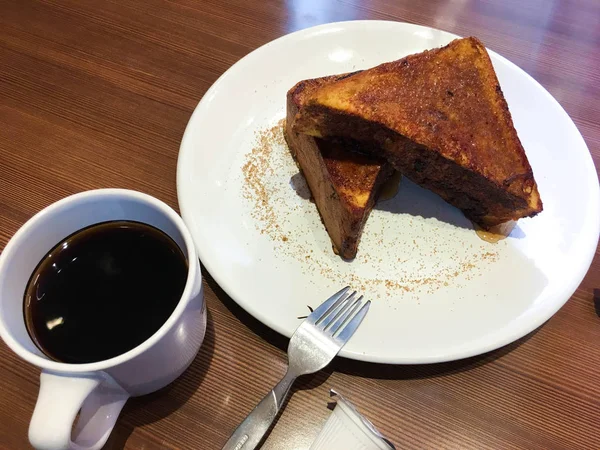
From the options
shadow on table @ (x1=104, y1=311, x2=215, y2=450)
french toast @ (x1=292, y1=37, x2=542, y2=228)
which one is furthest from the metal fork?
french toast @ (x1=292, y1=37, x2=542, y2=228)

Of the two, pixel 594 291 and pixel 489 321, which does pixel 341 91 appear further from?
pixel 594 291

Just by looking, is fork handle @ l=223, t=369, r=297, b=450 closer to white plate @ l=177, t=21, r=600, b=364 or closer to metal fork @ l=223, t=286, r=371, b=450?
metal fork @ l=223, t=286, r=371, b=450

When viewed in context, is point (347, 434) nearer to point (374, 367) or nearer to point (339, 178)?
point (374, 367)

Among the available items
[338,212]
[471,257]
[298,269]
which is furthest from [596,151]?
[298,269]

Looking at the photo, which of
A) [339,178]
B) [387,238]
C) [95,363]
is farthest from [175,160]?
[95,363]

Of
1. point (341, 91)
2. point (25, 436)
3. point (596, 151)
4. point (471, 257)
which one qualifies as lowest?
point (25, 436)

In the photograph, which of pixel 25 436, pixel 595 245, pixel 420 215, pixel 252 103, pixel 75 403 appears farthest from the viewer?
pixel 252 103
